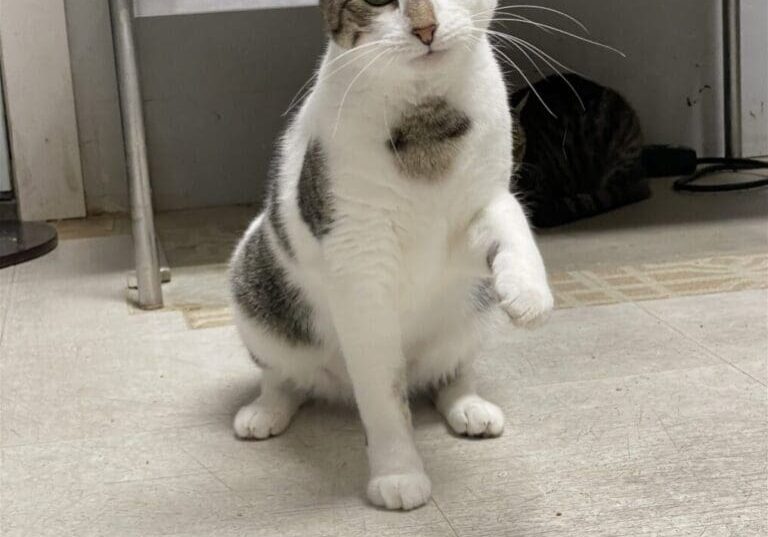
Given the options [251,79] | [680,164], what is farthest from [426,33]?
[680,164]

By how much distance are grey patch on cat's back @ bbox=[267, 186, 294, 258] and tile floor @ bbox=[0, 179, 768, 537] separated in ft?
1.08

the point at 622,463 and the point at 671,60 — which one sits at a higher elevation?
the point at 671,60

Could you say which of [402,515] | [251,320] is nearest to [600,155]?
[251,320]

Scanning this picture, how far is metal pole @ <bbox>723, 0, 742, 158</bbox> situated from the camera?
3566mm

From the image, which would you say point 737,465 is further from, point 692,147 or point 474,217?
point 692,147

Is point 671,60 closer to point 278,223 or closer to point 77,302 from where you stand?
point 77,302

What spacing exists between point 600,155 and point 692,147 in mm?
664

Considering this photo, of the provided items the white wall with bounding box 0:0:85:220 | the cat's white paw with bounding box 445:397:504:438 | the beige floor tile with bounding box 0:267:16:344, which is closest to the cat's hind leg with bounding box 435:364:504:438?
the cat's white paw with bounding box 445:397:504:438

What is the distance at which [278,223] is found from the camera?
1.80m

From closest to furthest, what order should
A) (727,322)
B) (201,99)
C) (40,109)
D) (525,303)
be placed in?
1. (525,303)
2. (727,322)
3. (40,109)
4. (201,99)

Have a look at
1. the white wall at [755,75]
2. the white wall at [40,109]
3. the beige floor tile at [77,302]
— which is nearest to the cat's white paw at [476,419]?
the beige floor tile at [77,302]

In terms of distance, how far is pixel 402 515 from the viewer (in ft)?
4.96

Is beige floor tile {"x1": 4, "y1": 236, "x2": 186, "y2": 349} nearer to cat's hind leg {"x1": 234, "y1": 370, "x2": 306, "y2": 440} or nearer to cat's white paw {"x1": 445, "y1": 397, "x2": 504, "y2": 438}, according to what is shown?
cat's hind leg {"x1": 234, "y1": 370, "x2": 306, "y2": 440}

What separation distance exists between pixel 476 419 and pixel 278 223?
46 centimetres
